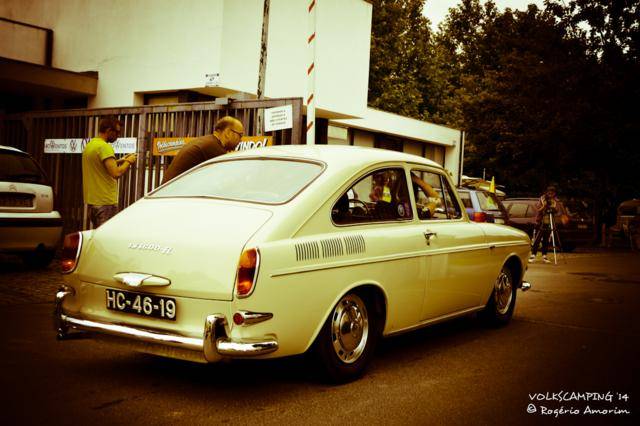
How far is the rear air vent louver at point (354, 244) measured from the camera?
468 centimetres

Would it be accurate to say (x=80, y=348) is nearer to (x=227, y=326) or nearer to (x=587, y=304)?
(x=227, y=326)

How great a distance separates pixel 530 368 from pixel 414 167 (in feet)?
6.24

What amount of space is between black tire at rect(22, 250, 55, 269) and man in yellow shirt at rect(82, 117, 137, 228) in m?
2.08

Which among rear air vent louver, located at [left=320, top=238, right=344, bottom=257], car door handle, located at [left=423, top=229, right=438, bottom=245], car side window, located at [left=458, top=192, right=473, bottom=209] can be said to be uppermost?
car side window, located at [left=458, top=192, right=473, bottom=209]

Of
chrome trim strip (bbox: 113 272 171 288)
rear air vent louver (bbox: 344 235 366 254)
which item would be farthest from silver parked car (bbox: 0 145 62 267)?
rear air vent louver (bbox: 344 235 366 254)

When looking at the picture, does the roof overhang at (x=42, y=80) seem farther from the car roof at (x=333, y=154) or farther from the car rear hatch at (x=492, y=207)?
the car roof at (x=333, y=154)

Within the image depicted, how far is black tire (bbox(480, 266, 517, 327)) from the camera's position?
272 inches

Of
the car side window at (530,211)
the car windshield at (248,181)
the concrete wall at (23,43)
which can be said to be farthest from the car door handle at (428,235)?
the concrete wall at (23,43)

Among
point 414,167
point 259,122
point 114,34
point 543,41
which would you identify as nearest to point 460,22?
point 543,41

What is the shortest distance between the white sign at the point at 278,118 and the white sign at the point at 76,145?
2.67 metres

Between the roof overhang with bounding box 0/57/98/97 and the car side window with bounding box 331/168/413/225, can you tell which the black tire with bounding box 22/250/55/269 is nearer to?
the car side window with bounding box 331/168/413/225

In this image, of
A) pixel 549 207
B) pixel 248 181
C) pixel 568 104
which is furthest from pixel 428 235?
pixel 568 104

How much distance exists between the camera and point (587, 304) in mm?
9133

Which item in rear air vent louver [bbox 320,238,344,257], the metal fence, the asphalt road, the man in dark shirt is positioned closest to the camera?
the asphalt road
